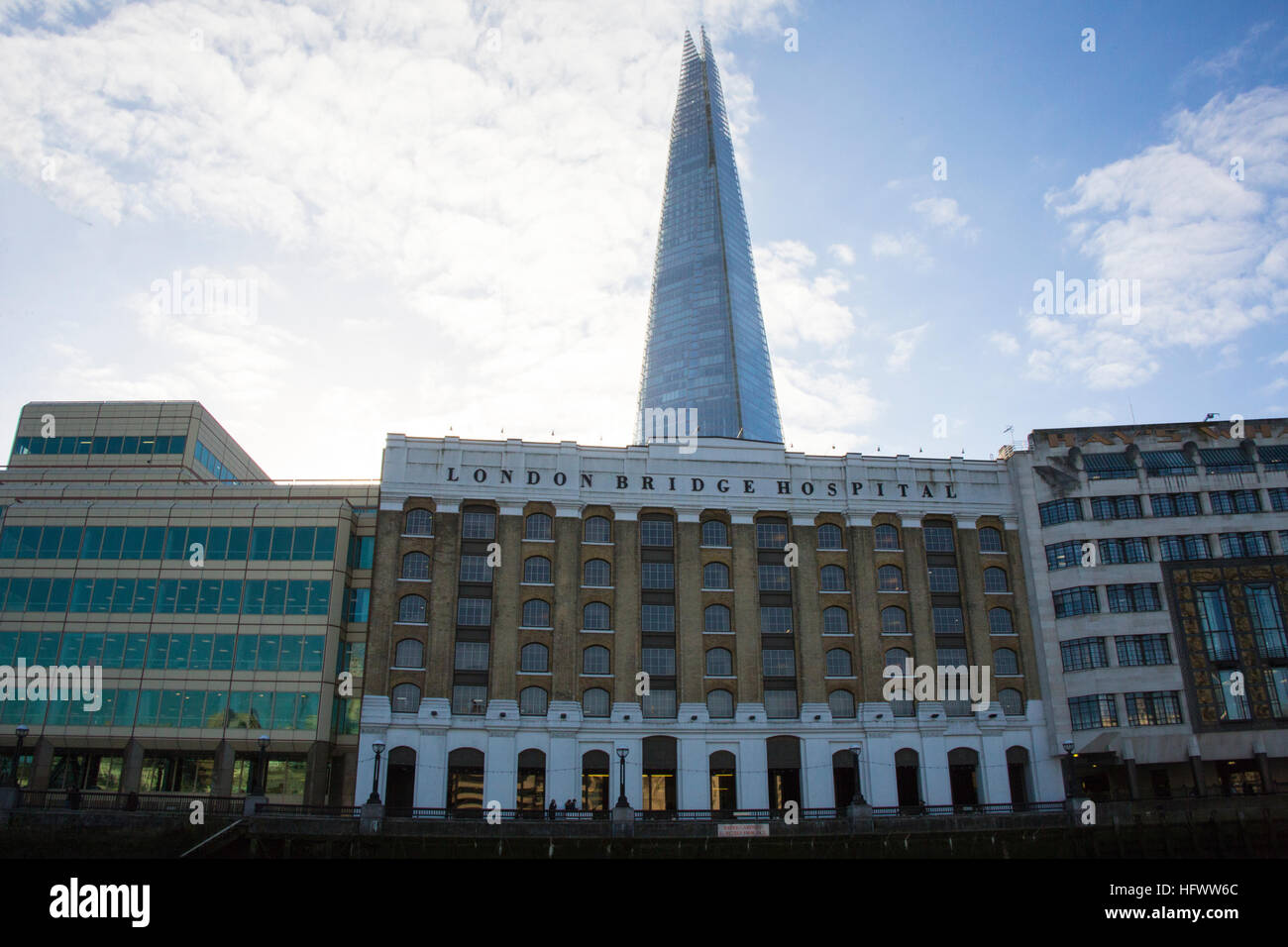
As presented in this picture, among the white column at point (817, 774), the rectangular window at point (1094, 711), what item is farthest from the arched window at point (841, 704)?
the rectangular window at point (1094, 711)

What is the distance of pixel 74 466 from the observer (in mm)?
65625

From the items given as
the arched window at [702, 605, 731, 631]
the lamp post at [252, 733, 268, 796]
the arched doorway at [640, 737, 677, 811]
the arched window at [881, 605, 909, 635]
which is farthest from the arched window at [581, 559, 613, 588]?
the lamp post at [252, 733, 268, 796]

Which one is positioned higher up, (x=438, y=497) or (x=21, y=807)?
(x=438, y=497)

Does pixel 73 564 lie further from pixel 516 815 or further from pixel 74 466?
pixel 516 815

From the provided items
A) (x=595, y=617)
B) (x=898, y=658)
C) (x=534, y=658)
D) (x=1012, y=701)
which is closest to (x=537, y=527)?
(x=595, y=617)

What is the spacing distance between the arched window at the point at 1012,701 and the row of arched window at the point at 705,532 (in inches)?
363

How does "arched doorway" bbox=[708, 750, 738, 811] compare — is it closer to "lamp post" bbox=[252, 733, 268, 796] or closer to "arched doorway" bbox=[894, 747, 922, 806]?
"arched doorway" bbox=[894, 747, 922, 806]

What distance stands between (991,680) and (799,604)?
12.8 m

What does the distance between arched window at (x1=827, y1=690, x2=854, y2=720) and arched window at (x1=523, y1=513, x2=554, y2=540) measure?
65.3 feet

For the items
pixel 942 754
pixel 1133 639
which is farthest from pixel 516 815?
pixel 1133 639

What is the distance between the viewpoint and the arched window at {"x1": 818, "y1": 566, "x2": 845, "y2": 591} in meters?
59.9

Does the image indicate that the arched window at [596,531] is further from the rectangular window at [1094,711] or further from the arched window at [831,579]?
the rectangular window at [1094,711]

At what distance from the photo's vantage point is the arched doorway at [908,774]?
183 feet

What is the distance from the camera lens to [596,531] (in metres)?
59.1
